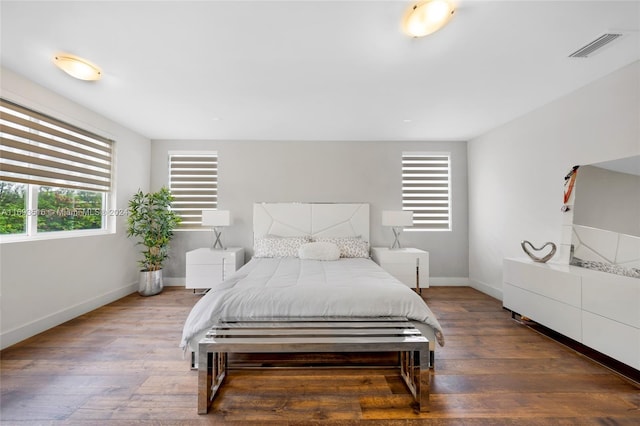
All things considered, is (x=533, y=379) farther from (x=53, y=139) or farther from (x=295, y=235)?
(x=53, y=139)

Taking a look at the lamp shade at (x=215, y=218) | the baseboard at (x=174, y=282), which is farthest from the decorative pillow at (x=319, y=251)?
the baseboard at (x=174, y=282)

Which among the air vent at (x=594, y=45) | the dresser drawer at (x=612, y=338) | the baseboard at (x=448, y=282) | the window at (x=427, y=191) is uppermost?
the air vent at (x=594, y=45)

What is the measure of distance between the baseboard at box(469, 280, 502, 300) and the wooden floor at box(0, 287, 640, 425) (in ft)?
3.85

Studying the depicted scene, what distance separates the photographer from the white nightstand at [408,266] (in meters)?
3.75

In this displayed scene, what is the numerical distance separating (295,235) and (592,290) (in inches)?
131

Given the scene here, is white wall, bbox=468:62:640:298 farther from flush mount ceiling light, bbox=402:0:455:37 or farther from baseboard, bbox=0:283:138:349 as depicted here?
baseboard, bbox=0:283:138:349

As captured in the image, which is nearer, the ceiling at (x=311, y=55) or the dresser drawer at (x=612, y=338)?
the ceiling at (x=311, y=55)

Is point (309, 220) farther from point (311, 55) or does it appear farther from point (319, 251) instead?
point (311, 55)

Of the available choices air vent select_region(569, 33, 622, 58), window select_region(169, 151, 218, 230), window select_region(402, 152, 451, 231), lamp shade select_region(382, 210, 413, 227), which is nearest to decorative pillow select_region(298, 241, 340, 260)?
lamp shade select_region(382, 210, 413, 227)

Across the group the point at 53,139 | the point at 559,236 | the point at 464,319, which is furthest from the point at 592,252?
the point at 53,139

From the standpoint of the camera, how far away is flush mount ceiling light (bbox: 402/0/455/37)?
60.3 inches

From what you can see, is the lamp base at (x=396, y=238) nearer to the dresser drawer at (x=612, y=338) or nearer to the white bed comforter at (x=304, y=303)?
the white bed comforter at (x=304, y=303)

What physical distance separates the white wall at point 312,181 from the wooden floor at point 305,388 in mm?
1911

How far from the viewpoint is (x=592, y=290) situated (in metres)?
2.15
